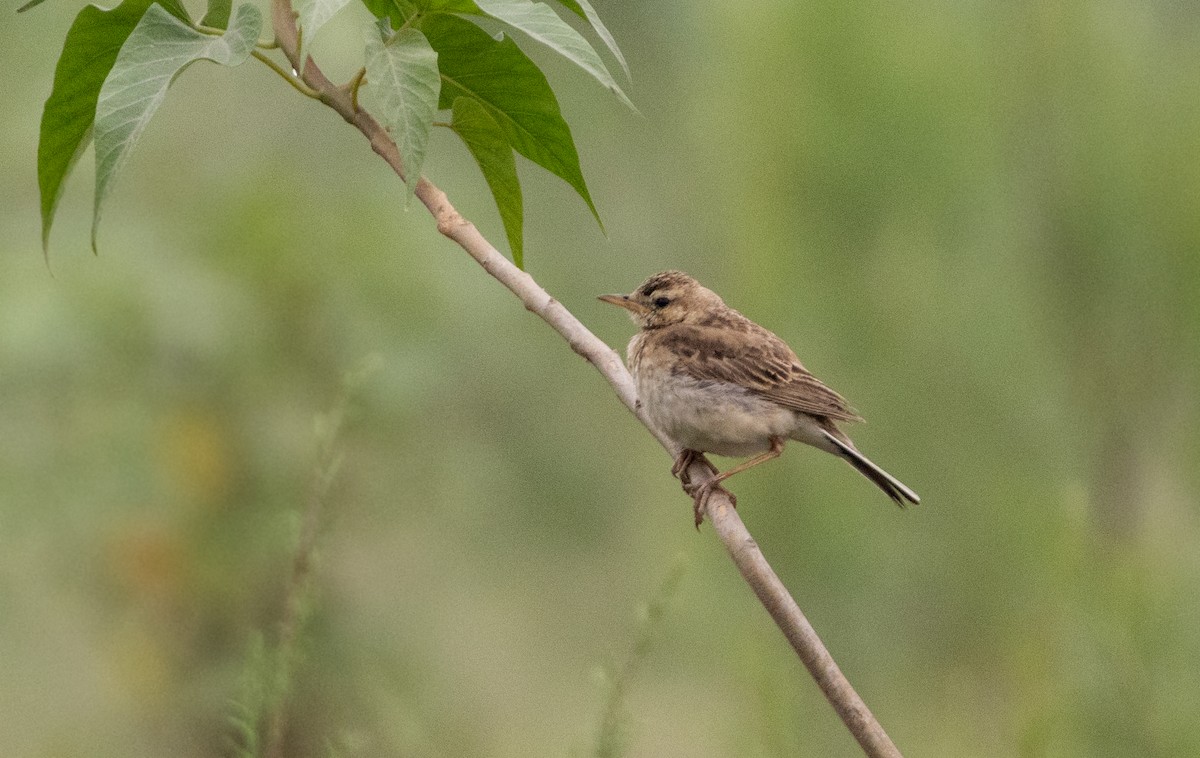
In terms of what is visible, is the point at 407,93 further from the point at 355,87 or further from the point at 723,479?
the point at 723,479

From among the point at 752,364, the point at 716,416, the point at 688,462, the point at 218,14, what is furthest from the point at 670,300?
the point at 218,14

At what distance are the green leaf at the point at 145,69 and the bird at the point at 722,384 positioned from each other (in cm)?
110

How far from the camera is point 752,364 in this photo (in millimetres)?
2459

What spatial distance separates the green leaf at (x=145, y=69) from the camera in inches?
37.3

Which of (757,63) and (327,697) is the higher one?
(757,63)

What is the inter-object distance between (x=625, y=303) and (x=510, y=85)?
139 centimetres

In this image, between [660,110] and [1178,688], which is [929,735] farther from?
[660,110]

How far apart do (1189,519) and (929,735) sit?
76 centimetres

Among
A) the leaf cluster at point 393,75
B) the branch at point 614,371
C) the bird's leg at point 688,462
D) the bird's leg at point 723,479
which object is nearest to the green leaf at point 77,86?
the leaf cluster at point 393,75

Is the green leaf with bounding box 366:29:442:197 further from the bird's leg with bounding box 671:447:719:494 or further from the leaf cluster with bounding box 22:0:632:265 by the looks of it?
the bird's leg with bounding box 671:447:719:494

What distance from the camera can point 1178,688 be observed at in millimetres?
2590

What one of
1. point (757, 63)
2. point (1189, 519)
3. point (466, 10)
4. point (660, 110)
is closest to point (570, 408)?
point (660, 110)

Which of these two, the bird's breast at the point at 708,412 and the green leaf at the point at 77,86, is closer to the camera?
the green leaf at the point at 77,86

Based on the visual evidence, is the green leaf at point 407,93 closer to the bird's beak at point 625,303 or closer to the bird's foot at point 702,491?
the bird's foot at point 702,491
